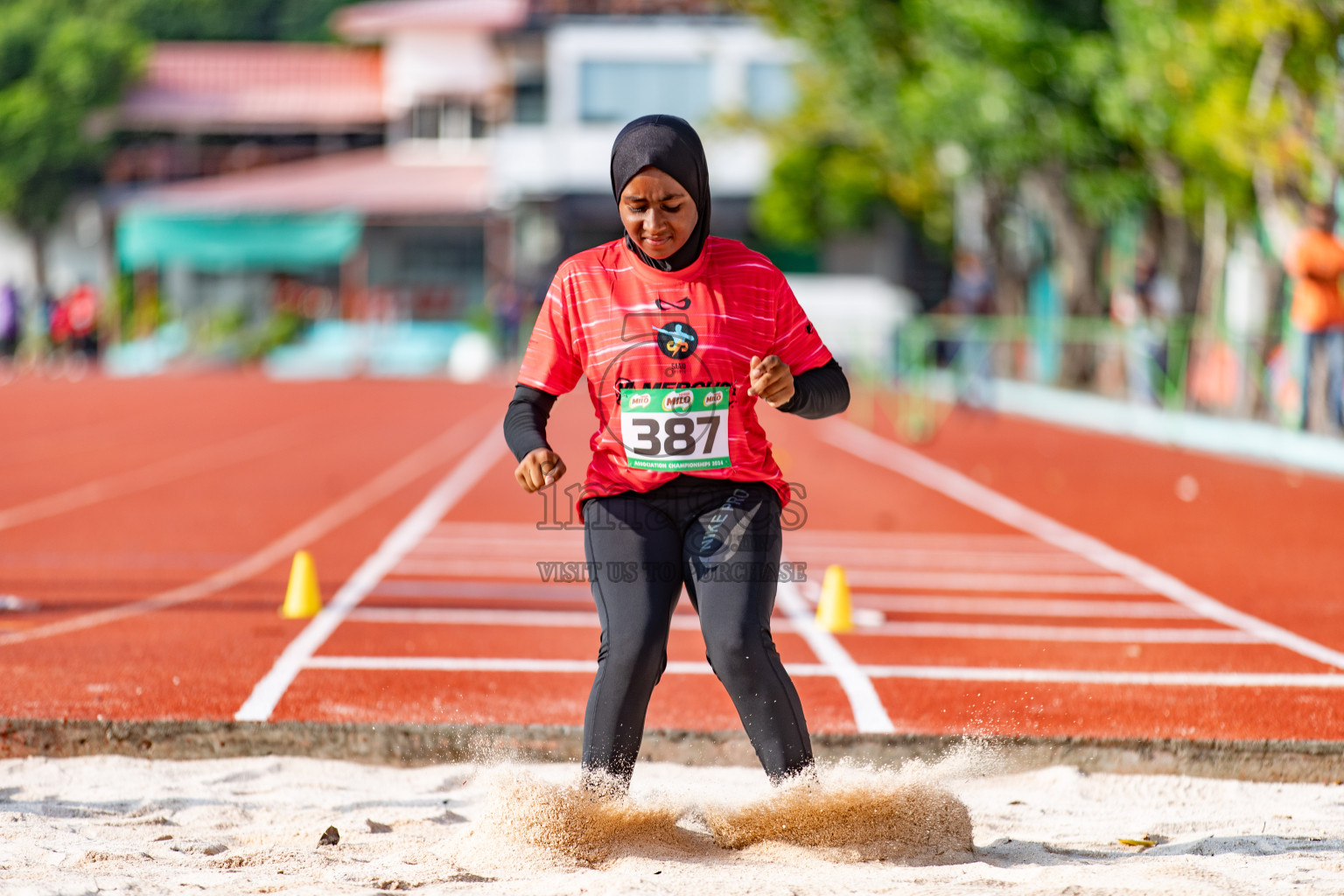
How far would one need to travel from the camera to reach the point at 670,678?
23.0ft

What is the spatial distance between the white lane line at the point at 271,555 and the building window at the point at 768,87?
27.5 m

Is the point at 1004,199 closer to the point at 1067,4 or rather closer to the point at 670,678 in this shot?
the point at 1067,4

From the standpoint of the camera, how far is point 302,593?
8.30 metres

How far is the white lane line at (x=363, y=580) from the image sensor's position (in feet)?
21.4

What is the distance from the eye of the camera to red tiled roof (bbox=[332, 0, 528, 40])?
49562 mm

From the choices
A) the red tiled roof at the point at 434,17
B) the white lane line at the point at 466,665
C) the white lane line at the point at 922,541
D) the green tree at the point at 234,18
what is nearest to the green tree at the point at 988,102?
the white lane line at the point at 922,541

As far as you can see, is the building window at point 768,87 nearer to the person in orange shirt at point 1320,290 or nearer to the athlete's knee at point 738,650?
the person in orange shirt at point 1320,290

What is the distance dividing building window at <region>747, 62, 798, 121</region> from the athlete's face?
4122cm

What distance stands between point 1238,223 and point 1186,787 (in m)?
17.5

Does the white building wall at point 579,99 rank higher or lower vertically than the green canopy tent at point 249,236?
higher

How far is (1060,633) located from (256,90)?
48746mm

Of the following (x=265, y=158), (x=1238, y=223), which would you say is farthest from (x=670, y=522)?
(x=265, y=158)

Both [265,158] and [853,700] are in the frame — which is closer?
[853,700]

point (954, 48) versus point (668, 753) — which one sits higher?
point (954, 48)
